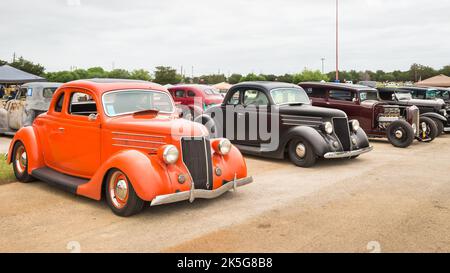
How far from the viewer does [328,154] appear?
7.88 m

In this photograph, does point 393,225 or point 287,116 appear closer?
point 393,225

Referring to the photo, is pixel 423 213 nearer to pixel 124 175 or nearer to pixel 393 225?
pixel 393 225

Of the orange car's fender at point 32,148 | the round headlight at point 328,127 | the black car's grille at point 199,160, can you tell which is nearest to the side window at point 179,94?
the round headlight at point 328,127

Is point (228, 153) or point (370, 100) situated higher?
point (370, 100)

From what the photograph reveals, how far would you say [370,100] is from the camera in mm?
12391

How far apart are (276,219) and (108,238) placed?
1.88 m

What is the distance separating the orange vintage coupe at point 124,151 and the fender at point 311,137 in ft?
8.61

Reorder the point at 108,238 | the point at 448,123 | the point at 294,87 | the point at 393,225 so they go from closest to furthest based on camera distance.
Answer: the point at 108,238, the point at 393,225, the point at 294,87, the point at 448,123

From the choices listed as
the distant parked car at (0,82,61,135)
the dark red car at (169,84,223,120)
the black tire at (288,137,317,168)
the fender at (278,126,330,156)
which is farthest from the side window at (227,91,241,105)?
the dark red car at (169,84,223,120)

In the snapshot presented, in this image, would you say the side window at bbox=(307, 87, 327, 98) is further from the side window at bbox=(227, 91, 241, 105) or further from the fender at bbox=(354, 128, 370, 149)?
the side window at bbox=(227, 91, 241, 105)

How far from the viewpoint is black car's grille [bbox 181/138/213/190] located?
5066mm

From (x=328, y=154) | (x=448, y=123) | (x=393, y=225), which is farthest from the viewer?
(x=448, y=123)

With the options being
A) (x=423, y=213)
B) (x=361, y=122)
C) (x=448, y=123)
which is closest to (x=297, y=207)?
(x=423, y=213)

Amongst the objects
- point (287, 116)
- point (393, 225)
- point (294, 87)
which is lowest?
point (393, 225)
